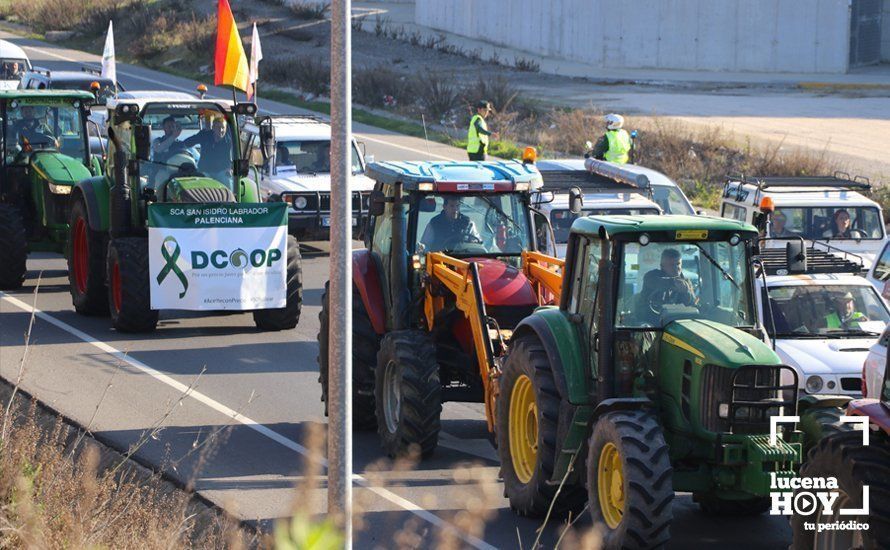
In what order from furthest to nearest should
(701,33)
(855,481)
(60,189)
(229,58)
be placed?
(701,33) < (229,58) < (60,189) < (855,481)

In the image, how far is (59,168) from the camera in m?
20.6

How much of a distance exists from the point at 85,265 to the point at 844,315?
998 cm

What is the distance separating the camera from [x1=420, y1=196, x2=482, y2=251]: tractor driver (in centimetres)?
1277

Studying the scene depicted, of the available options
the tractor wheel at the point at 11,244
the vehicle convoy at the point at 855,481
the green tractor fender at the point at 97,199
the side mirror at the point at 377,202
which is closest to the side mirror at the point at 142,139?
the green tractor fender at the point at 97,199

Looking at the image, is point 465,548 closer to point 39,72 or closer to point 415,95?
point 39,72

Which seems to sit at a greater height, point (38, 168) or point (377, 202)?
point (377, 202)

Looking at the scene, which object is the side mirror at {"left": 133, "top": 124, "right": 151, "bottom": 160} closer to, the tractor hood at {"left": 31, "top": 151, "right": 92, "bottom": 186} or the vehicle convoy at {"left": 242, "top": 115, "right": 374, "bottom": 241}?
the tractor hood at {"left": 31, "top": 151, "right": 92, "bottom": 186}

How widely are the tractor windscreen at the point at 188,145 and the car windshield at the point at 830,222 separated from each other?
695cm

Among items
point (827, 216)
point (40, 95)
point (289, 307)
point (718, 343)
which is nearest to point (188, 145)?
point (289, 307)

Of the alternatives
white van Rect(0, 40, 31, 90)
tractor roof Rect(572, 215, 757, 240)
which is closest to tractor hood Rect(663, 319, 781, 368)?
tractor roof Rect(572, 215, 757, 240)

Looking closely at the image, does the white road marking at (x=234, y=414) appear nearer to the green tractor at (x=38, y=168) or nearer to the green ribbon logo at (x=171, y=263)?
the green tractor at (x=38, y=168)

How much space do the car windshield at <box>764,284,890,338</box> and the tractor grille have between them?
13.9 ft

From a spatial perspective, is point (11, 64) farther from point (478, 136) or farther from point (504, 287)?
point (504, 287)

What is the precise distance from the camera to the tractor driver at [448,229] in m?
12.8
